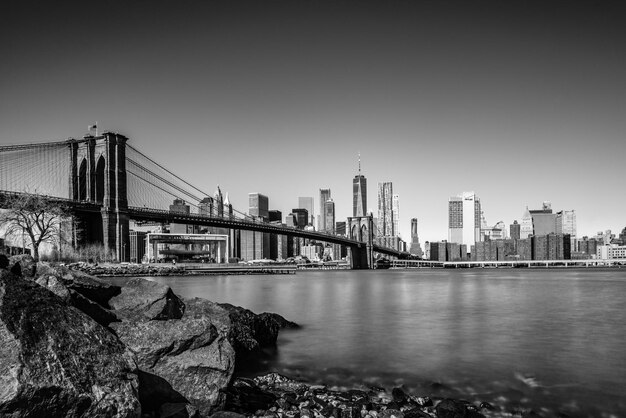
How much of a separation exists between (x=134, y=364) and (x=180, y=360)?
2.20m

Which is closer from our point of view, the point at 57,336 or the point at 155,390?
the point at 57,336

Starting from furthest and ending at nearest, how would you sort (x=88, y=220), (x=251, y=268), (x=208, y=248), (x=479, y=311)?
(x=208, y=248) → (x=251, y=268) → (x=88, y=220) → (x=479, y=311)

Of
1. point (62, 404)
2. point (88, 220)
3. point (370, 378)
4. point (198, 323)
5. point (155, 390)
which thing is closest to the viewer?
point (62, 404)

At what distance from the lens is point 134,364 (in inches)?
242

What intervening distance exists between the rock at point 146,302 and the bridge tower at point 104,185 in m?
62.6

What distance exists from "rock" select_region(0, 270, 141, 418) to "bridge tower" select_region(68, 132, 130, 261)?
221 feet

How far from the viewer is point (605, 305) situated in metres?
32.8

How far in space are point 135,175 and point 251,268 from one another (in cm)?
3146

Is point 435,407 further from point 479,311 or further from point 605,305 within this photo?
point 605,305

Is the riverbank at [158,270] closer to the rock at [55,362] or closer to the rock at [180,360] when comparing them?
the rock at [180,360]

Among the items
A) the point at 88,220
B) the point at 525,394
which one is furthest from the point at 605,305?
the point at 88,220

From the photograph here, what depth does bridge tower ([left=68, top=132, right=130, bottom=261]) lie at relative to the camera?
69812 millimetres

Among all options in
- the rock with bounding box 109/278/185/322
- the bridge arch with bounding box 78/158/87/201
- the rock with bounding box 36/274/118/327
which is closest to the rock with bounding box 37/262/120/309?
the rock with bounding box 109/278/185/322

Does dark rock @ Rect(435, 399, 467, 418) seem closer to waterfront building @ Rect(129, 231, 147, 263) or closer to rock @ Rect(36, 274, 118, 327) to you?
rock @ Rect(36, 274, 118, 327)
